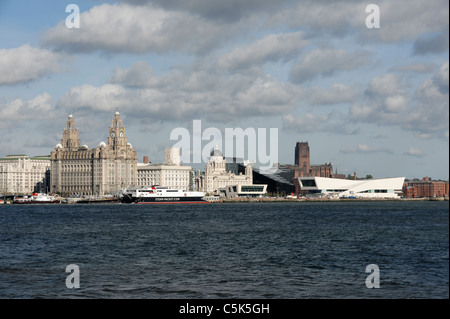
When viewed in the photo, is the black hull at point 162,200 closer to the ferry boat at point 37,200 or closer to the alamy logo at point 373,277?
the ferry boat at point 37,200

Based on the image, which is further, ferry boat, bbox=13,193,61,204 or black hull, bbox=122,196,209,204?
ferry boat, bbox=13,193,61,204

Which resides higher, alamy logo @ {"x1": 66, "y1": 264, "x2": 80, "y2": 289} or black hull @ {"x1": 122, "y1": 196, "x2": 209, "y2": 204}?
black hull @ {"x1": 122, "y1": 196, "x2": 209, "y2": 204}

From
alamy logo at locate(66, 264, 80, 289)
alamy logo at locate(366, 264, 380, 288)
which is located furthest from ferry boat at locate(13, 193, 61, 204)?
alamy logo at locate(366, 264, 380, 288)

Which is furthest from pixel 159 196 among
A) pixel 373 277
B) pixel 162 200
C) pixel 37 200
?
pixel 373 277

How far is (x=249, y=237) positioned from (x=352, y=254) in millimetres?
12941

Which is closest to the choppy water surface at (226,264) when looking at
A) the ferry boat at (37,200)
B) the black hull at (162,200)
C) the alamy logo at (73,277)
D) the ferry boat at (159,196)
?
the alamy logo at (73,277)

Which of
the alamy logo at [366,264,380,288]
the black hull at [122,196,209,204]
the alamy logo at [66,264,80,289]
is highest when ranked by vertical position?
the black hull at [122,196,209,204]

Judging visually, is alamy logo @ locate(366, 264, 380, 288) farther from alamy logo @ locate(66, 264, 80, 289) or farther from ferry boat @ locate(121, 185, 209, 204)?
ferry boat @ locate(121, 185, 209, 204)

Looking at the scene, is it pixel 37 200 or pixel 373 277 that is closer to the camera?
pixel 373 277

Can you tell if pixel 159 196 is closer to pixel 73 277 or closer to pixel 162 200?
pixel 162 200

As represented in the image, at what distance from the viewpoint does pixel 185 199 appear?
518ft
